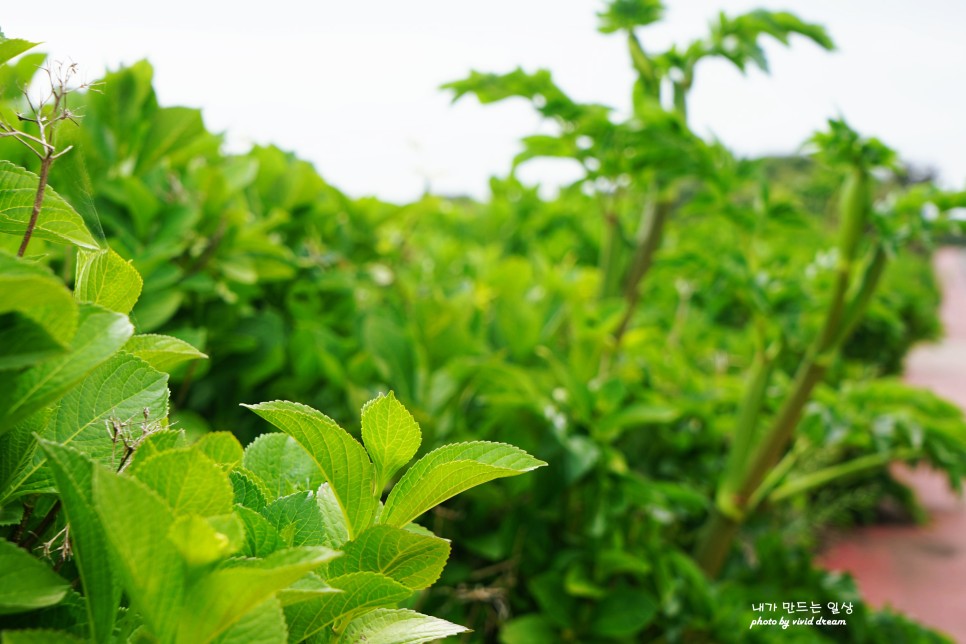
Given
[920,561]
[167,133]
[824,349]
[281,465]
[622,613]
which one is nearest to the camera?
[281,465]

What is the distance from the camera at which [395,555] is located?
46 cm

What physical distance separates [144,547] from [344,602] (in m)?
0.12

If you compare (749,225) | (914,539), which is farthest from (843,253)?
(914,539)

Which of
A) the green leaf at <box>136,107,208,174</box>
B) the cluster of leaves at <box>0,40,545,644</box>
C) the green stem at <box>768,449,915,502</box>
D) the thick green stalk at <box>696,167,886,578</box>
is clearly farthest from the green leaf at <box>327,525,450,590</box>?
the green stem at <box>768,449,915,502</box>

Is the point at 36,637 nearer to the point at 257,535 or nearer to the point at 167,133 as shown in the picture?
the point at 257,535

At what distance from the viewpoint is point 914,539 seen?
4957 mm

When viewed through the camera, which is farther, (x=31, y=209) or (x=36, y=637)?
(x=31, y=209)

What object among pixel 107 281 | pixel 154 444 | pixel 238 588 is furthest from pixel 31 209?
pixel 238 588

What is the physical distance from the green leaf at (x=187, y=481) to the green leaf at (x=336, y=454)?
0.15 ft

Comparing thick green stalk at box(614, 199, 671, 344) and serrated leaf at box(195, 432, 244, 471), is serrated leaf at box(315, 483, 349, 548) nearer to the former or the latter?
serrated leaf at box(195, 432, 244, 471)

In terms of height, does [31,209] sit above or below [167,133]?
below

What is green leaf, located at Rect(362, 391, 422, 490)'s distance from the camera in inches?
18.1

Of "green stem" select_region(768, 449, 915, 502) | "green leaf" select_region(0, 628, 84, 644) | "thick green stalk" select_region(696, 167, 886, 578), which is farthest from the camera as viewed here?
"green stem" select_region(768, 449, 915, 502)

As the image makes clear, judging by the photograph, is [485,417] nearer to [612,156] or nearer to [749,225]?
[612,156]
